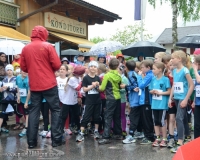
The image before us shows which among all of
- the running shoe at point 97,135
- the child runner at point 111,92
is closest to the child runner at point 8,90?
the running shoe at point 97,135

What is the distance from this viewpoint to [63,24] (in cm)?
1852

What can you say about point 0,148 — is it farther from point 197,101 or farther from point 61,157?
point 197,101

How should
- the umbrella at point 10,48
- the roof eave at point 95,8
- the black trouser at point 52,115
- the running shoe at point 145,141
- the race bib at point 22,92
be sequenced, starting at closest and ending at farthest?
the black trouser at point 52,115 → the running shoe at point 145,141 → the race bib at point 22,92 → the umbrella at point 10,48 → the roof eave at point 95,8

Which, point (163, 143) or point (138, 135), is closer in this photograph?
point (163, 143)

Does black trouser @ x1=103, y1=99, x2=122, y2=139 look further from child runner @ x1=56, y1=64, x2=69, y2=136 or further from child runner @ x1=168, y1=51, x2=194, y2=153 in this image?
child runner @ x1=168, y1=51, x2=194, y2=153

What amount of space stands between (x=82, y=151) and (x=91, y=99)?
1.40 metres

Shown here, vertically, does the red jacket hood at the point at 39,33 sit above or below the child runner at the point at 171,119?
above

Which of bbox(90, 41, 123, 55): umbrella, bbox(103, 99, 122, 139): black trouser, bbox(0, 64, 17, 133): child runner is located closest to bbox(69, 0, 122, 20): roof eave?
bbox(90, 41, 123, 55): umbrella

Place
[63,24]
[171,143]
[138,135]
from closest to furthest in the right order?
[171,143] < [138,135] < [63,24]

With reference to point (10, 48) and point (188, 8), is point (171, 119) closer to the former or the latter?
point (10, 48)

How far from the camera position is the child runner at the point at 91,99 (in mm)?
6941

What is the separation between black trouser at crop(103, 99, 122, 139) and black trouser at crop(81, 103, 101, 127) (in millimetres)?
314

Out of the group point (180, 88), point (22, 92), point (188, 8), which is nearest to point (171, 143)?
point (180, 88)

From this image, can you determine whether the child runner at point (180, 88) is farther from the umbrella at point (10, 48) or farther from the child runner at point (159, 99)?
the umbrella at point (10, 48)
